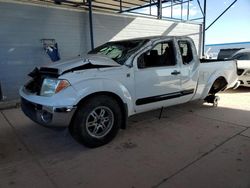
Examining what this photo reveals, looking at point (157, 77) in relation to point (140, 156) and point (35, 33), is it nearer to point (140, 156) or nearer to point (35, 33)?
point (140, 156)

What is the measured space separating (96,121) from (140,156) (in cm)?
86

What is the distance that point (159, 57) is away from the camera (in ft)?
14.5

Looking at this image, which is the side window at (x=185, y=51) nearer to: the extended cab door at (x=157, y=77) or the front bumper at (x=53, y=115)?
the extended cab door at (x=157, y=77)

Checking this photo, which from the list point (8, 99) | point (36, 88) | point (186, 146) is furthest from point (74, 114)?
point (8, 99)

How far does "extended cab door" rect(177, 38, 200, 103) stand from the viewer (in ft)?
15.4

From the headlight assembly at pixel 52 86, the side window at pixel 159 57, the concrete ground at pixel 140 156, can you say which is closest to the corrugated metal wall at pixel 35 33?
the concrete ground at pixel 140 156

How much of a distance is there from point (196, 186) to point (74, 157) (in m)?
1.70

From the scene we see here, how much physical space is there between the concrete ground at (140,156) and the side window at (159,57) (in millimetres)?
1209

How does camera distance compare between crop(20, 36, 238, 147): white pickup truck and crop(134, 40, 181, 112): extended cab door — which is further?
crop(134, 40, 181, 112): extended cab door

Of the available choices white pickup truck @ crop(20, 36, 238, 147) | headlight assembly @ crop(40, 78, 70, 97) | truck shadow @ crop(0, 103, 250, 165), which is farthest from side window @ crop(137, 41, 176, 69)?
headlight assembly @ crop(40, 78, 70, 97)

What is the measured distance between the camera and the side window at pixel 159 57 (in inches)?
161

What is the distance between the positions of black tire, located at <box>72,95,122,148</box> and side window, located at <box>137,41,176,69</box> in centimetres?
90

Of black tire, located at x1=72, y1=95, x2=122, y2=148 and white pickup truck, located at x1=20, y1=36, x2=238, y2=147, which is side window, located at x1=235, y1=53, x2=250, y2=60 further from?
black tire, located at x1=72, y1=95, x2=122, y2=148

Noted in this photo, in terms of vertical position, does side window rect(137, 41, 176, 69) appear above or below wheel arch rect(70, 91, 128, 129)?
above
